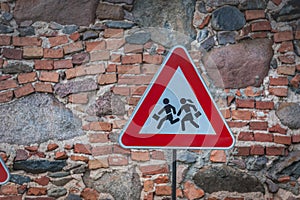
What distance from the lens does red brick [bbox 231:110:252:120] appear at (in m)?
2.55

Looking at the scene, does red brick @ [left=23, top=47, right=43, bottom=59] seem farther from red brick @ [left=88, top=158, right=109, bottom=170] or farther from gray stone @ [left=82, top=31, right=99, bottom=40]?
red brick @ [left=88, top=158, right=109, bottom=170]

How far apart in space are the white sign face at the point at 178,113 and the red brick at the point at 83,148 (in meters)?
0.76

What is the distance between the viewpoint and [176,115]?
1.91 m

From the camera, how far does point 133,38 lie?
262 cm

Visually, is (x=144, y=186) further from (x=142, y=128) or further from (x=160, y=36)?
(x=160, y=36)

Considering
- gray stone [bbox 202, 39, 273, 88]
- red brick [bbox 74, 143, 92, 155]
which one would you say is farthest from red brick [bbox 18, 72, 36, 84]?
gray stone [bbox 202, 39, 273, 88]

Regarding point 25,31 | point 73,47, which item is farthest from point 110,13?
point 25,31

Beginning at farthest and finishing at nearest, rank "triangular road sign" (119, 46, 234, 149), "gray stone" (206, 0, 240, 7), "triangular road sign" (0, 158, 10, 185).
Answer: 1. "gray stone" (206, 0, 240, 7)
2. "triangular road sign" (119, 46, 234, 149)
3. "triangular road sign" (0, 158, 10, 185)

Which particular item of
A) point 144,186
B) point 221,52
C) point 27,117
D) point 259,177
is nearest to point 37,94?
point 27,117

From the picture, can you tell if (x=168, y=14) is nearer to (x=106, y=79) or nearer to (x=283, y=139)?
(x=106, y=79)

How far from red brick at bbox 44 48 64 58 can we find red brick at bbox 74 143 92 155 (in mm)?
551

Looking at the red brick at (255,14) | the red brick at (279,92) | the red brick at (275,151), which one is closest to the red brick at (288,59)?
the red brick at (279,92)

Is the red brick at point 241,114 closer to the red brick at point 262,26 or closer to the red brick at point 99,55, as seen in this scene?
the red brick at point 262,26

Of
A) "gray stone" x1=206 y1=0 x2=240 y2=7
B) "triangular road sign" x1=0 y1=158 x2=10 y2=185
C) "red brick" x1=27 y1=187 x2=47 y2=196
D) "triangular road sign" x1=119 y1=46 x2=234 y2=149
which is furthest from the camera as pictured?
"gray stone" x1=206 y1=0 x2=240 y2=7
